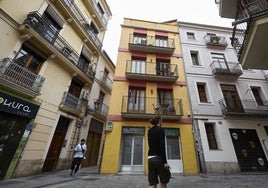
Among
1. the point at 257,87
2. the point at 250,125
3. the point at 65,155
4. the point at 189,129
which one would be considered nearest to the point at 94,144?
the point at 65,155

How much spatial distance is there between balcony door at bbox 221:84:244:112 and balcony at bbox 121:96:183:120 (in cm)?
349

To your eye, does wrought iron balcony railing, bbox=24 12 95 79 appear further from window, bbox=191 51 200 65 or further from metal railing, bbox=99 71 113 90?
window, bbox=191 51 200 65

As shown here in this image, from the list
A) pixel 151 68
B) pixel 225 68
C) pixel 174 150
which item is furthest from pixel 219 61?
pixel 174 150

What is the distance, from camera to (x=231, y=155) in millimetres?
8180

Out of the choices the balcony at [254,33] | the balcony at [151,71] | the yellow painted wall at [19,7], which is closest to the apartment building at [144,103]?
the balcony at [151,71]

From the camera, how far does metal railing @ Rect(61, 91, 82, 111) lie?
8.89 meters

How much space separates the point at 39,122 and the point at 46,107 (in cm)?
89

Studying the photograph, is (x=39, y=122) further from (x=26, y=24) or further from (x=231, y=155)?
(x=231, y=155)

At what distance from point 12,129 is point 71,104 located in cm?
357

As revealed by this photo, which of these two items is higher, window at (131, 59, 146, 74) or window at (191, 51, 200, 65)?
window at (191, 51, 200, 65)

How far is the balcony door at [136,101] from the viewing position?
30.6 feet

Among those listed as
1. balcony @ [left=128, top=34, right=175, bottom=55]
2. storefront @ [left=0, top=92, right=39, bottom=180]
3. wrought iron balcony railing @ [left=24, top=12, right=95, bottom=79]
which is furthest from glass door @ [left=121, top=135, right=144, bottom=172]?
balcony @ [left=128, top=34, right=175, bottom=55]

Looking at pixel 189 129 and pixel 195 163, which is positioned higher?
pixel 189 129

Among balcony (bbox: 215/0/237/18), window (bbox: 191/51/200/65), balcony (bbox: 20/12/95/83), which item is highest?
window (bbox: 191/51/200/65)
